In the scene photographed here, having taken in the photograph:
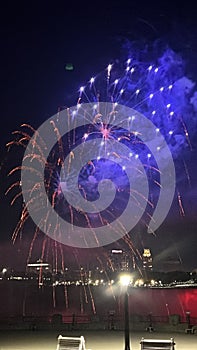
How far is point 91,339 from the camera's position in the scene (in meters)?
17.3

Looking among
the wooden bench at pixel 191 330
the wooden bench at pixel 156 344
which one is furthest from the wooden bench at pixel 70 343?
the wooden bench at pixel 191 330

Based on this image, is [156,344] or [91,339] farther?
[91,339]

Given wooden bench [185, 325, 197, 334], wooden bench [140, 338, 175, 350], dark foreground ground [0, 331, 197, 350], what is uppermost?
wooden bench [185, 325, 197, 334]

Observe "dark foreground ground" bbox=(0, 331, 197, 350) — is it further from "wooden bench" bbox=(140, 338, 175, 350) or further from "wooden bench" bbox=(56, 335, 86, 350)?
"wooden bench" bbox=(140, 338, 175, 350)

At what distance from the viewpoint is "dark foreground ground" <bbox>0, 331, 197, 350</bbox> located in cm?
Answer: 1570

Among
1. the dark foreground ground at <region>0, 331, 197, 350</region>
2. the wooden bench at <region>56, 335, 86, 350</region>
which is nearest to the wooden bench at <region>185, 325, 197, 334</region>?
the dark foreground ground at <region>0, 331, 197, 350</region>

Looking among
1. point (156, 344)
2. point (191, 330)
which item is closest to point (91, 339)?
point (191, 330)

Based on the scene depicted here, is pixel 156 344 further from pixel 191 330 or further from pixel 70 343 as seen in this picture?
pixel 191 330

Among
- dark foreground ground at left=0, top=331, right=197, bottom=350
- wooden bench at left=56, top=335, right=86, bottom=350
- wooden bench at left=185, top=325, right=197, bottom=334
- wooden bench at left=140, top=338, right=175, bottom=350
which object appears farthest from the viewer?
wooden bench at left=185, top=325, right=197, bottom=334

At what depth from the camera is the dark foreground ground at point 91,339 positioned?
15695mm

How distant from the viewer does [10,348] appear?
15.5 meters

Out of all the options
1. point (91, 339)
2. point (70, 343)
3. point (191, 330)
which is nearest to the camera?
point (70, 343)

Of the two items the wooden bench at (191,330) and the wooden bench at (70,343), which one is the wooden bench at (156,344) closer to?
the wooden bench at (70,343)

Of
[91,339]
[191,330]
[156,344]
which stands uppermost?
[191,330]
